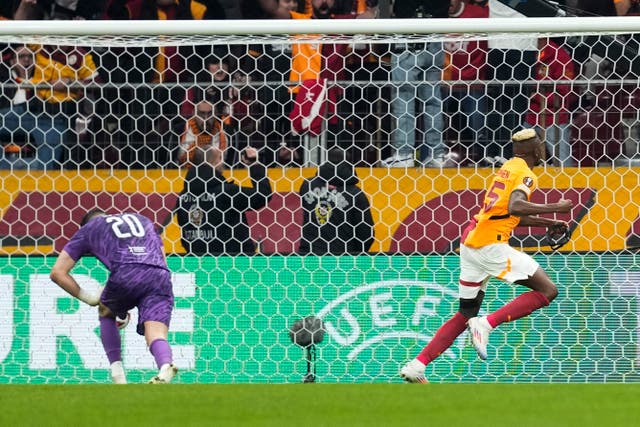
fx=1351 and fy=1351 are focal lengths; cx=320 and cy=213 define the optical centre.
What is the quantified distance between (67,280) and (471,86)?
12.6 feet

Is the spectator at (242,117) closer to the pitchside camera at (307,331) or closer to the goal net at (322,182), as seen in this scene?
the goal net at (322,182)

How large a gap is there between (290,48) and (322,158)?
1154 millimetres

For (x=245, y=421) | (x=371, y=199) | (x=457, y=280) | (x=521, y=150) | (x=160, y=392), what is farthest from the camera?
(x=371, y=199)

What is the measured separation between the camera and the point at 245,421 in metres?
5.92

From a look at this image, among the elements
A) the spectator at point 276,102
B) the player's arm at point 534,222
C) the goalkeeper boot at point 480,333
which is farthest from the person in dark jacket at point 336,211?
the player's arm at point 534,222

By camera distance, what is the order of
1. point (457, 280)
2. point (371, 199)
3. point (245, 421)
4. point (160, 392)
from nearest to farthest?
point (245, 421)
point (160, 392)
point (457, 280)
point (371, 199)

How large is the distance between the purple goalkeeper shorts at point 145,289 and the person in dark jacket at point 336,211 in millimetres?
1594

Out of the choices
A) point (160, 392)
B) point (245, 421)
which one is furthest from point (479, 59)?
point (245, 421)

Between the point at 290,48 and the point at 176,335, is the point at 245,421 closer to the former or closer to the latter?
the point at 176,335

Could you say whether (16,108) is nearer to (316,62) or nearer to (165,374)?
(316,62)

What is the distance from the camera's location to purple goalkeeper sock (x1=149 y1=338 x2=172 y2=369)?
8391 mm

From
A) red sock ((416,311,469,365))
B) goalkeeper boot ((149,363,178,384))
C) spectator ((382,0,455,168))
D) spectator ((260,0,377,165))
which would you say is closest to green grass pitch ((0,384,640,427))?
goalkeeper boot ((149,363,178,384))

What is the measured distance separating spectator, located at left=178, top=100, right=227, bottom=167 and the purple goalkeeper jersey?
156 centimetres

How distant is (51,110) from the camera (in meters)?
10.7
